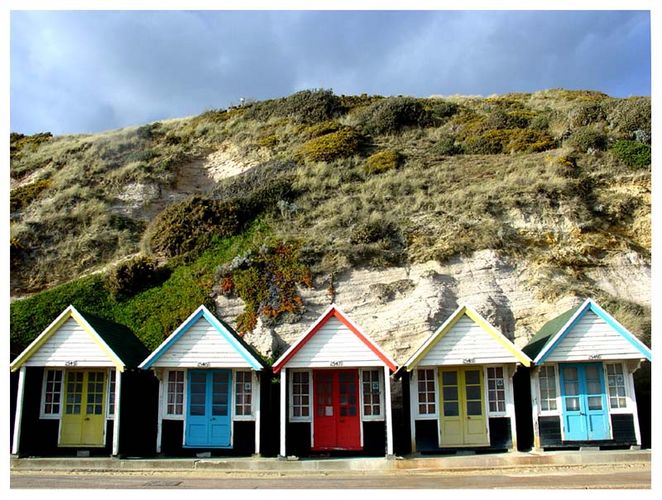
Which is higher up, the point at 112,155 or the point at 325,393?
the point at 112,155

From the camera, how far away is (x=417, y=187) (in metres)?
29.0

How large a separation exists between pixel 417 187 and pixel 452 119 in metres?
11.4

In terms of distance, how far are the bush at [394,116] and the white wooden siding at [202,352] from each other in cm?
2347

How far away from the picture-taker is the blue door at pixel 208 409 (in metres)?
16.3

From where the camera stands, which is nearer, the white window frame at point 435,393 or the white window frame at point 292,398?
the white window frame at point 435,393

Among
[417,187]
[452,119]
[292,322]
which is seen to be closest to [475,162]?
[417,187]

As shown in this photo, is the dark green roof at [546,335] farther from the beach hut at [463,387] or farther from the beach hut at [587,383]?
the beach hut at [463,387]

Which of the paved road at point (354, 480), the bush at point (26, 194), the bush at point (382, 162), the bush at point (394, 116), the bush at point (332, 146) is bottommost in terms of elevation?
the paved road at point (354, 480)

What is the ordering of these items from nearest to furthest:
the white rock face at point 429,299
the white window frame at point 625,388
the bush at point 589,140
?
1. the white window frame at point 625,388
2. the white rock face at point 429,299
3. the bush at point 589,140

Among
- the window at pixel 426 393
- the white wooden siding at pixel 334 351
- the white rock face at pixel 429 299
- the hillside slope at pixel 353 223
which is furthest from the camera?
the hillside slope at pixel 353 223

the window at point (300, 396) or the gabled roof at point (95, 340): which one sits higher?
the gabled roof at point (95, 340)

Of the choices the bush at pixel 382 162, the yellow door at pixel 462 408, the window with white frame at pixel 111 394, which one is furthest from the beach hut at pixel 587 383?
the bush at pixel 382 162

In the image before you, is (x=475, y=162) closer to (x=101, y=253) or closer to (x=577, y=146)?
(x=577, y=146)

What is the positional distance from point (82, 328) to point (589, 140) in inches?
1000
